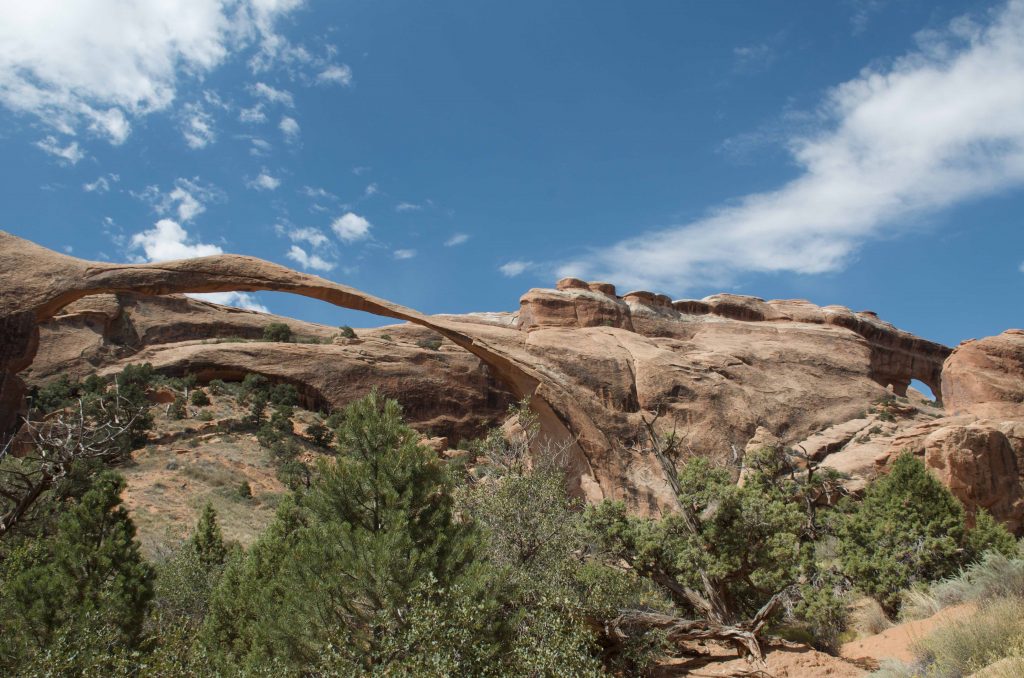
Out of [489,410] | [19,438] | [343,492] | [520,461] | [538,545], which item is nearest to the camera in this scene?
[343,492]

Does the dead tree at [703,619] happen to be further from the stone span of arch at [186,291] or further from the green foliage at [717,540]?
the stone span of arch at [186,291]

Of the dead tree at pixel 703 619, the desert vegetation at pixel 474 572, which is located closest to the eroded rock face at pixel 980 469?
the desert vegetation at pixel 474 572

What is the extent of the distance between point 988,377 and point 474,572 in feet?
71.5

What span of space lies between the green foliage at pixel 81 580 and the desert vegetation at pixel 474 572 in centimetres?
3

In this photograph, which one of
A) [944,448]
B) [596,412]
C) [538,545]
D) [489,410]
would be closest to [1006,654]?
[538,545]

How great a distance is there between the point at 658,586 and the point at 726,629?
1758mm

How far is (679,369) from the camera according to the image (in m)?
20.0

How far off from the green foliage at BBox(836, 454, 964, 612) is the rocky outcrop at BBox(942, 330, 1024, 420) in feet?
28.8

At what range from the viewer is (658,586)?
13.1 metres

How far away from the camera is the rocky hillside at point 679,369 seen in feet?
55.8

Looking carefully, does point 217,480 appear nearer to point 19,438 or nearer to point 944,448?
point 19,438

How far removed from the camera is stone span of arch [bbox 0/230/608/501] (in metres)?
16.2

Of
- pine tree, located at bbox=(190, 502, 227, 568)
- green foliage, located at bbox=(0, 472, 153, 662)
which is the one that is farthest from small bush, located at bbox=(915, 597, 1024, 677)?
pine tree, located at bbox=(190, 502, 227, 568)

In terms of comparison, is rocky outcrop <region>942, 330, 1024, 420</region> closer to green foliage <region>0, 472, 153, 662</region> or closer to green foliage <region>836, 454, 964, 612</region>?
green foliage <region>836, 454, 964, 612</region>
